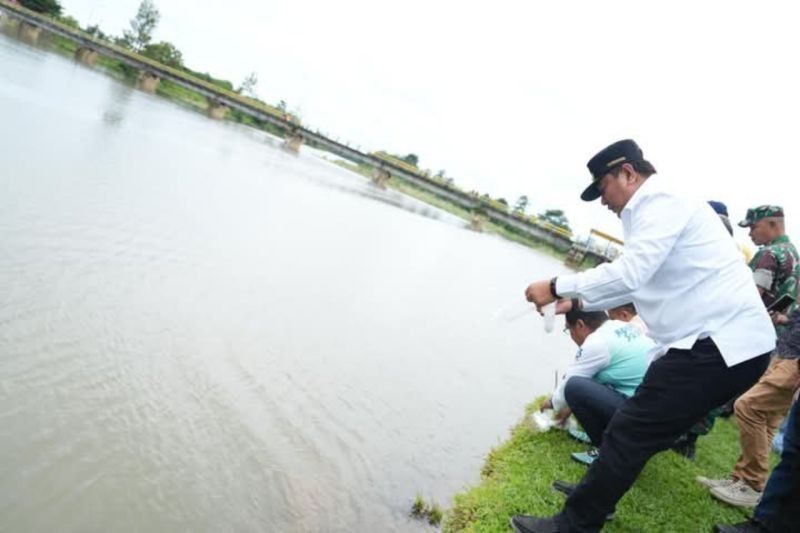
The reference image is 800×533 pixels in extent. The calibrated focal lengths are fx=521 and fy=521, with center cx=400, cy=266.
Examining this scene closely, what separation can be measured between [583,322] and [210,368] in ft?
10.7

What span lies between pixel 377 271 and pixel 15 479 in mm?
8499

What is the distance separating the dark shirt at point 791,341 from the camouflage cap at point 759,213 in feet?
3.96

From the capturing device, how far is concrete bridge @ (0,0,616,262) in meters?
49.2

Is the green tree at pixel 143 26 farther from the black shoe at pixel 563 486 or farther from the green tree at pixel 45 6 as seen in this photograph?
the black shoe at pixel 563 486

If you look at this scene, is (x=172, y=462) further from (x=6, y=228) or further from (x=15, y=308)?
(x=6, y=228)

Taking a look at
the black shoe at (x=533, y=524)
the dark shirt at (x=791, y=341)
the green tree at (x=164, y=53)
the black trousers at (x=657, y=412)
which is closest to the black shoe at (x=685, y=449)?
the dark shirt at (x=791, y=341)

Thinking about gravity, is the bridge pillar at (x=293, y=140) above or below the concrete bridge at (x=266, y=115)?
below

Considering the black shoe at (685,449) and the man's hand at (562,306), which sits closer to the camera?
the man's hand at (562,306)

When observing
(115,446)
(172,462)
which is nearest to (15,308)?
(115,446)

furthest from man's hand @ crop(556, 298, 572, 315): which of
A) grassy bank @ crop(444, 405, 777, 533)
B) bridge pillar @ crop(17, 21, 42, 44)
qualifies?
bridge pillar @ crop(17, 21, 42, 44)

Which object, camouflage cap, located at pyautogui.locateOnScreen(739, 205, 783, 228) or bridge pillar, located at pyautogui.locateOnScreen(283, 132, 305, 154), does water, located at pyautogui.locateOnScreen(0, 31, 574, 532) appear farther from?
bridge pillar, located at pyautogui.locateOnScreen(283, 132, 305, 154)

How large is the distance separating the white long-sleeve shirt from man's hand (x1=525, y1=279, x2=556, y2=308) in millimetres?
90

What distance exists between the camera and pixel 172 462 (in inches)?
132

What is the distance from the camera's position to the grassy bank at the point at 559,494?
11.3ft
